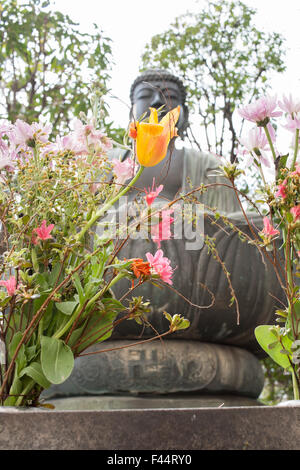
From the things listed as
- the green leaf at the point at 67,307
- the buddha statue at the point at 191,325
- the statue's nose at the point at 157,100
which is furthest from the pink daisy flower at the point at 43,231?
the statue's nose at the point at 157,100

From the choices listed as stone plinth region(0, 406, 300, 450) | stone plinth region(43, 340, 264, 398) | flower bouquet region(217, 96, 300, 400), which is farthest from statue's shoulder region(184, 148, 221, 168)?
stone plinth region(0, 406, 300, 450)

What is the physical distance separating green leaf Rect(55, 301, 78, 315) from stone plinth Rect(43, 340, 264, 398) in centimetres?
117

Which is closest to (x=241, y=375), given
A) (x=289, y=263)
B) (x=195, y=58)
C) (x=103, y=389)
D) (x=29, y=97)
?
(x=103, y=389)

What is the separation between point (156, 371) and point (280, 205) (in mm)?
1258

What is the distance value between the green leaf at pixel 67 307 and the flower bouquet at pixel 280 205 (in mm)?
290

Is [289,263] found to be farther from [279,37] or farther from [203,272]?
[279,37]

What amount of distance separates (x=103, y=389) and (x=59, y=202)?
1246 millimetres

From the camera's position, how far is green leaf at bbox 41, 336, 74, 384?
746mm

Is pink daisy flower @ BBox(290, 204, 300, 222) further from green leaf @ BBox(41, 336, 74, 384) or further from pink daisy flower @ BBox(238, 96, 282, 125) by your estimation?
green leaf @ BBox(41, 336, 74, 384)

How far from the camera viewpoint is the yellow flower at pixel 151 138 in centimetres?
78

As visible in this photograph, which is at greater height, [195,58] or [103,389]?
[195,58]

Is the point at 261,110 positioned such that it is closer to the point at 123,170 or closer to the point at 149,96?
the point at 123,170

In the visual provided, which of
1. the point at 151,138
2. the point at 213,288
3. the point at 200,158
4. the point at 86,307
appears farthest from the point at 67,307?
the point at 200,158

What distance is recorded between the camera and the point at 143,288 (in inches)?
75.9
